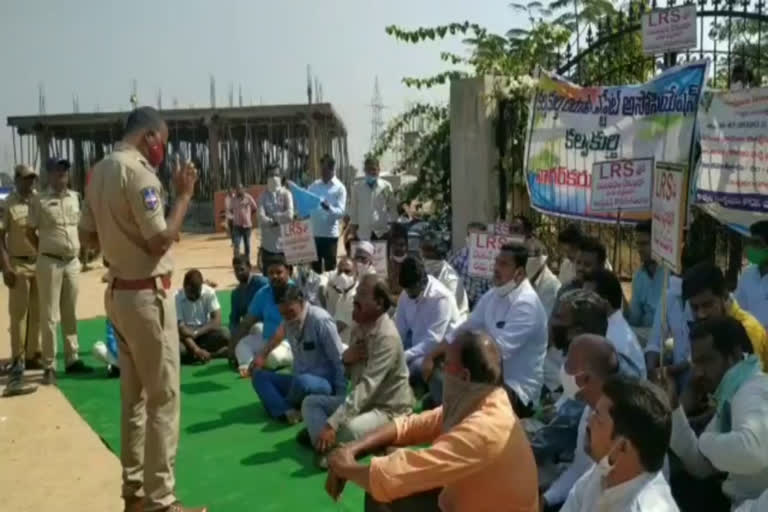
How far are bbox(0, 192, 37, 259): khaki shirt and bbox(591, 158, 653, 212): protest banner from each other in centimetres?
526

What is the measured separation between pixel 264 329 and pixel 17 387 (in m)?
2.31

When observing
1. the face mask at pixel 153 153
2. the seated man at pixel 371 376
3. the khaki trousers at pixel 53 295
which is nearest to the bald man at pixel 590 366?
the seated man at pixel 371 376

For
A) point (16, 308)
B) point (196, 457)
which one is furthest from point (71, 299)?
point (196, 457)

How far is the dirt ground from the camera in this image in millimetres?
5004

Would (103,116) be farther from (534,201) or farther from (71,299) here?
(534,201)

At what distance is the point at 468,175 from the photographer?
9266 millimetres

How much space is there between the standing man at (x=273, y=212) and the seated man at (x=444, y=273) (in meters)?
3.59

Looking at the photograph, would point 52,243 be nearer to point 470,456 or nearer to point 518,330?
point 518,330

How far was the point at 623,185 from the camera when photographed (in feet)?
17.7

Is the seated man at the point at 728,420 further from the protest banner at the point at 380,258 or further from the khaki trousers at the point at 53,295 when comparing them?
the khaki trousers at the point at 53,295

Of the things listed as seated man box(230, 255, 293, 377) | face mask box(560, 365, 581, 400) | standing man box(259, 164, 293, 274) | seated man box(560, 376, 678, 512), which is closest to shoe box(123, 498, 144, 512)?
face mask box(560, 365, 581, 400)

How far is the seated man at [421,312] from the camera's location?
6.34m

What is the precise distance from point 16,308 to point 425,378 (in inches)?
172

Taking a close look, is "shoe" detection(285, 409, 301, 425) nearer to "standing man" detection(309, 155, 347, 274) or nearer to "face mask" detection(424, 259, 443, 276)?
"face mask" detection(424, 259, 443, 276)
